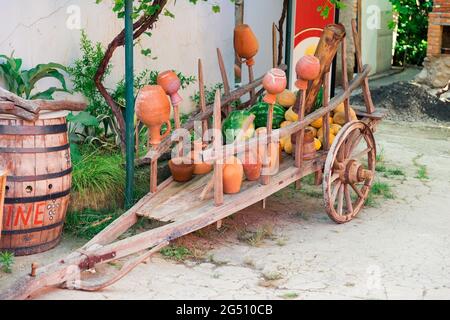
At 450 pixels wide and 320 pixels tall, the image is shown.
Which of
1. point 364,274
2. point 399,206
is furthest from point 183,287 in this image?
point 399,206

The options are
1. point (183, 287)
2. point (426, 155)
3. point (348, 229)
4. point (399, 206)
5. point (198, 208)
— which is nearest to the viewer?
point (183, 287)

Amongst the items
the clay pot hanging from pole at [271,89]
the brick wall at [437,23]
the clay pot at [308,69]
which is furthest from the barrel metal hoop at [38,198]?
the brick wall at [437,23]

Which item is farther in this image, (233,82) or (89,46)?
(233,82)

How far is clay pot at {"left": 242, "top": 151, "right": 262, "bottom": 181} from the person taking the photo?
4.98 metres

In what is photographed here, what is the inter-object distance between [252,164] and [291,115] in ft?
2.28

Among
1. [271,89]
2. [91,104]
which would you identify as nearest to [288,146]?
[271,89]

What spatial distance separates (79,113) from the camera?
18.8 ft

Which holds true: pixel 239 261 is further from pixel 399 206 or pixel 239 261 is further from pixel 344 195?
pixel 399 206

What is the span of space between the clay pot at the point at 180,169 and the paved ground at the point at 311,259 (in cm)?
43

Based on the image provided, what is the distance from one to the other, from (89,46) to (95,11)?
0.37 m

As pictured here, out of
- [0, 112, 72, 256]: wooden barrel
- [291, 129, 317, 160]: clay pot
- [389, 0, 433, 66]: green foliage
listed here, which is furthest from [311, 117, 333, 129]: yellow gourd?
[389, 0, 433, 66]: green foliage

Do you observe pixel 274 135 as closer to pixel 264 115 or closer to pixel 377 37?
pixel 264 115

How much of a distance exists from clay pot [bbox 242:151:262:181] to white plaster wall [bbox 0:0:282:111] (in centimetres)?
205

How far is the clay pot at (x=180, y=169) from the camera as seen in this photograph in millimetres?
5125
